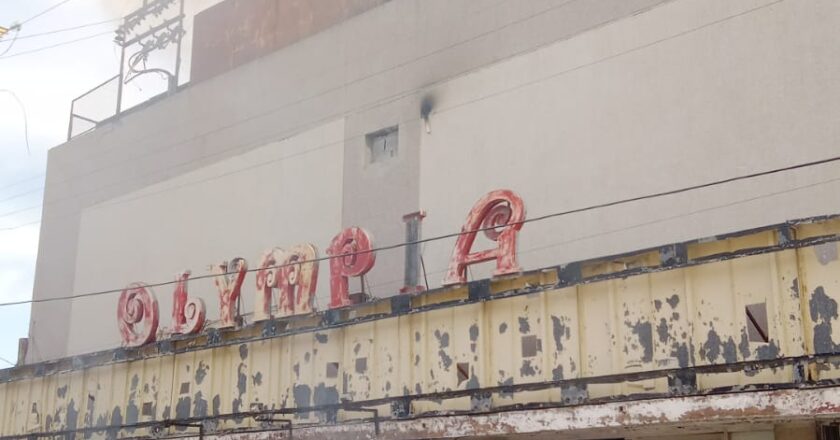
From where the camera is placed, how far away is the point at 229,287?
19031mm

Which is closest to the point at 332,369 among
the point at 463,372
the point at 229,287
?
the point at 463,372

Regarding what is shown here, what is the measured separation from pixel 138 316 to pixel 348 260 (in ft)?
16.5

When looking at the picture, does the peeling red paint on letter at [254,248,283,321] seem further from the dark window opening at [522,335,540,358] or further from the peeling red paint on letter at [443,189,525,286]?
the dark window opening at [522,335,540,358]

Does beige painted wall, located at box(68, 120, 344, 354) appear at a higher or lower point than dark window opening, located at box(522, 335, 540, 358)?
higher

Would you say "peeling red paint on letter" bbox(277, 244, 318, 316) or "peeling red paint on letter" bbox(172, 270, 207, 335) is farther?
"peeling red paint on letter" bbox(172, 270, 207, 335)

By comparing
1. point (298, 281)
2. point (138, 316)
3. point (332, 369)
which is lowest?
point (332, 369)

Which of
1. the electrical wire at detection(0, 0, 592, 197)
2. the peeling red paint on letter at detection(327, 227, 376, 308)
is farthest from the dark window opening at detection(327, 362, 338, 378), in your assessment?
the electrical wire at detection(0, 0, 592, 197)

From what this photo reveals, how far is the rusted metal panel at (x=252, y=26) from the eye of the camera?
77.1ft

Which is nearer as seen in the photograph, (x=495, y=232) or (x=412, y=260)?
(x=495, y=232)

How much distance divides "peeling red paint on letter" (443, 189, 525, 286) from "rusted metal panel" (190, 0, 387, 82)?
8.06 metres

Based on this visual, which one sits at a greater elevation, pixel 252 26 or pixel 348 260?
pixel 252 26

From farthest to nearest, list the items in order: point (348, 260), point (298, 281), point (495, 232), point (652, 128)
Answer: point (348, 260) → point (298, 281) → point (652, 128) → point (495, 232)

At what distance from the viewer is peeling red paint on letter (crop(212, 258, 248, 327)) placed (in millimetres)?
18281

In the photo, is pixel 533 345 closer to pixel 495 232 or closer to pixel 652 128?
pixel 495 232
